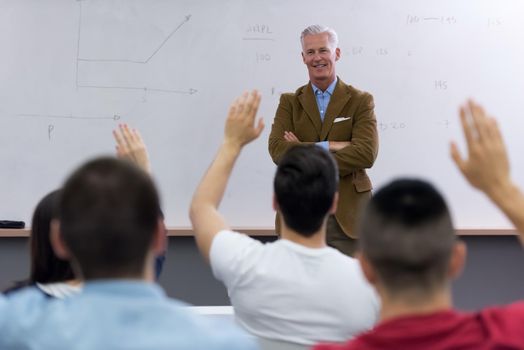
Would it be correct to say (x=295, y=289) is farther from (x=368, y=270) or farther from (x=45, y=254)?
(x=45, y=254)

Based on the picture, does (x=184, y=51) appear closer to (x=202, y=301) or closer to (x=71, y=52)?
(x=71, y=52)

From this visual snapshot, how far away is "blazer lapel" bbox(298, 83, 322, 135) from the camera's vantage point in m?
3.41

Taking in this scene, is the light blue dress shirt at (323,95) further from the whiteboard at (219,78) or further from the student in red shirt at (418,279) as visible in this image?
the student in red shirt at (418,279)

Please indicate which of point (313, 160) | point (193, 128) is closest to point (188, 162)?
point (193, 128)

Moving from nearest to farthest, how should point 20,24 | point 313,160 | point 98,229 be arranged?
point 98,229
point 313,160
point 20,24

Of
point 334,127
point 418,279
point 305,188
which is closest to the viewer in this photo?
point 418,279

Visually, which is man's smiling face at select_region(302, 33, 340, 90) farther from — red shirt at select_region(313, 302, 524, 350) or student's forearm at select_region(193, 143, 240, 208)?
red shirt at select_region(313, 302, 524, 350)

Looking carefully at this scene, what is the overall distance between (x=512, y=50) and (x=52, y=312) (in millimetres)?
3757

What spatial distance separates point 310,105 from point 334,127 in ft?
0.55

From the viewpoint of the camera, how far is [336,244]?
3363 millimetres

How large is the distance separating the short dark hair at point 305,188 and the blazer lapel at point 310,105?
5.18 ft

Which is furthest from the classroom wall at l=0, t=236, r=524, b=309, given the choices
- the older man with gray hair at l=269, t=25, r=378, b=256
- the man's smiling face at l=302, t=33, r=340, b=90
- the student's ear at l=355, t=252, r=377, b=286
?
the student's ear at l=355, t=252, r=377, b=286

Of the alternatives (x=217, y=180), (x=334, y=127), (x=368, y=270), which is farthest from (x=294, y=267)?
(x=334, y=127)

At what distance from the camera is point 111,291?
1.03 meters
